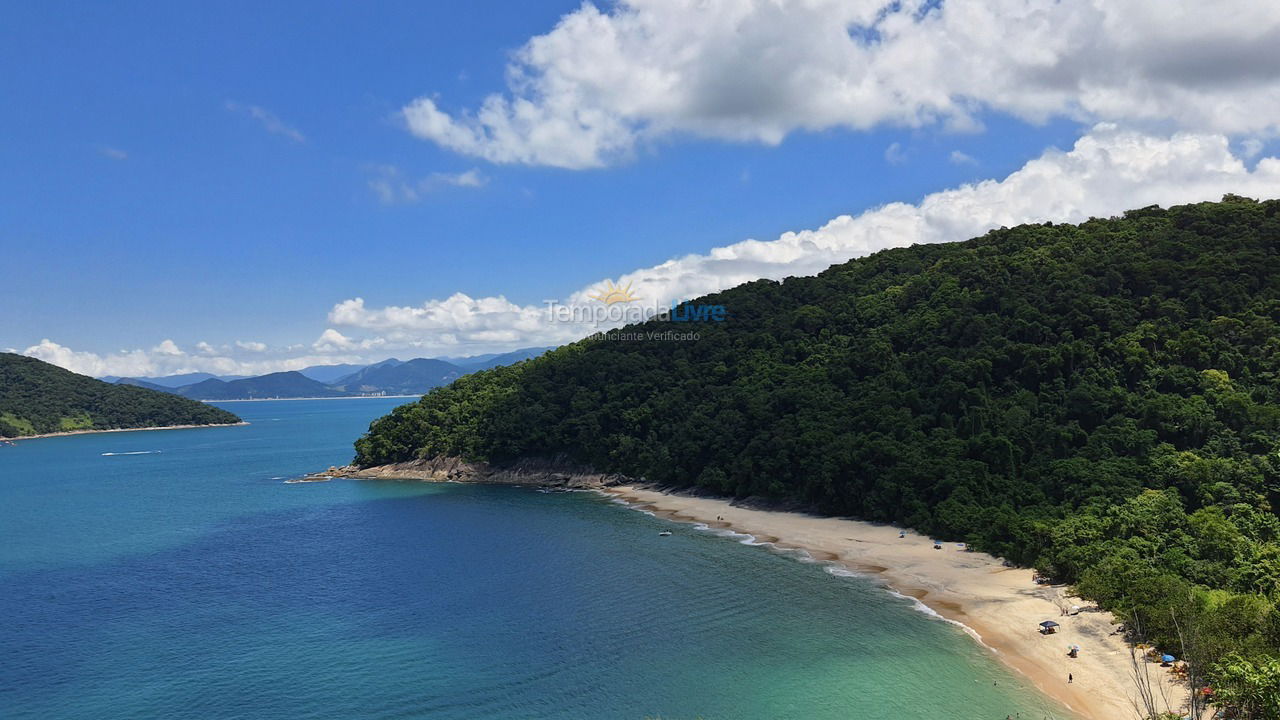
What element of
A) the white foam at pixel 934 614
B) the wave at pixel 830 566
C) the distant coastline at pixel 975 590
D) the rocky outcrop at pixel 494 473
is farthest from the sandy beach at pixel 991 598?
the rocky outcrop at pixel 494 473

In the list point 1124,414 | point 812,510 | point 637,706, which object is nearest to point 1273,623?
point 637,706

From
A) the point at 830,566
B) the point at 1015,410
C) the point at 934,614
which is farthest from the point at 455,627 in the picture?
the point at 1015,410

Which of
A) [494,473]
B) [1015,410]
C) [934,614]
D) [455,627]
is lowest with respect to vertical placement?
[934,614]

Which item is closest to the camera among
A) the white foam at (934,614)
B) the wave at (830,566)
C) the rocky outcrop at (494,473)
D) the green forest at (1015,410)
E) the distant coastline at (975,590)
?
the distant coastline at (975,590)

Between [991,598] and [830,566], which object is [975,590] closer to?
[991,598]

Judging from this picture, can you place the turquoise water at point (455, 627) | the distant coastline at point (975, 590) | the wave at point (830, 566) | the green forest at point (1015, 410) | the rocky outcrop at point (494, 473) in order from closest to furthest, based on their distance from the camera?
the turquoise water at point (455, 627), the distant coastline at point (975, 590), the wave at point (830, 566), the green forest at point (1015, 410), the rocky outcrop at point (494, 473)

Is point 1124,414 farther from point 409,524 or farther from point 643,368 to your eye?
point 409,524

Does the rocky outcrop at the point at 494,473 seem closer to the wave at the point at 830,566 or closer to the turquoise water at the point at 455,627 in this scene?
the wave at the point at 830,566
